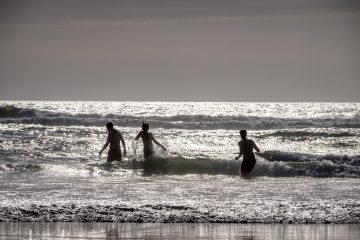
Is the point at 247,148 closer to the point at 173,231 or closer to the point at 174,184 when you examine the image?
the point at 174,184

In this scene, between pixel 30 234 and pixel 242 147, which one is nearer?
pixel 30 234

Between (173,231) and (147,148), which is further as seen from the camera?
(147,148)

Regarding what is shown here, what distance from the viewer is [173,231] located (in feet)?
34.7

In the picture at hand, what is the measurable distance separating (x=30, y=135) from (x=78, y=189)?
23.6m

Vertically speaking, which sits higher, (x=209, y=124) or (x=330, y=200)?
(x=209, y=124)

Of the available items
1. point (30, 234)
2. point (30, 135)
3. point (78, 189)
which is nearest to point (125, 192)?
point (78, 189)

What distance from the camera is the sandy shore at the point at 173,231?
10125mm

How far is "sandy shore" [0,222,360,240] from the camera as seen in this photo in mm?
10125

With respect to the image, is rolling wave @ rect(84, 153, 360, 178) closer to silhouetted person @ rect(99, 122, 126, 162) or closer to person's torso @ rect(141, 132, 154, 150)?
silhouetted person @ rect(99, 122, 126, 162)

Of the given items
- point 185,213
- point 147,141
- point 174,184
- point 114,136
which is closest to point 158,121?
point 147,141

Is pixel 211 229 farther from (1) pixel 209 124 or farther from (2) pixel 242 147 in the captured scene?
(1) pixel 209 124

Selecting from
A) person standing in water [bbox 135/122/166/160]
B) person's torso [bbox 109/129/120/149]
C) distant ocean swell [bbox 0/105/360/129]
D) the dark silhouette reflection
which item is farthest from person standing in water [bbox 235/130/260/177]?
distant ocean swell [bbox 0/105/360/129]

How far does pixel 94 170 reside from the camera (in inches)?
872

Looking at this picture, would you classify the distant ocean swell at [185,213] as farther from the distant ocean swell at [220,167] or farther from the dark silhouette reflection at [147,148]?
the dark silhouette reflection at [147,148]
